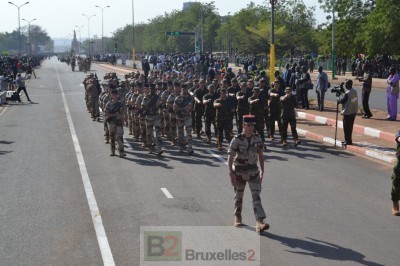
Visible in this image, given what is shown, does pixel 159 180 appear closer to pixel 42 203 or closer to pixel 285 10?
pixel 42 203

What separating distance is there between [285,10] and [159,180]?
6270cm

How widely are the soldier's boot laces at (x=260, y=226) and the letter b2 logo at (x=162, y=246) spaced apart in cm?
116

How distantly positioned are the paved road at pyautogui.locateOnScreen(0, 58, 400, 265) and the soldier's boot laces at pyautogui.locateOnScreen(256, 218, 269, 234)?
0.15m

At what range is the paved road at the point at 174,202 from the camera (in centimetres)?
856

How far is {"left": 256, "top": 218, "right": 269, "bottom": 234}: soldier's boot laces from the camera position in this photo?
920 cm

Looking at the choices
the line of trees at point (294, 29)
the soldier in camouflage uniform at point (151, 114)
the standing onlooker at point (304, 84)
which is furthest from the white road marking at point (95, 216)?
the line of trees at point (294, 29)

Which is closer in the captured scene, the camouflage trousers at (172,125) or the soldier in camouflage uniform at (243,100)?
the soldier in camouflage uniform at (243,100)

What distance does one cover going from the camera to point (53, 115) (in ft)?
92.5

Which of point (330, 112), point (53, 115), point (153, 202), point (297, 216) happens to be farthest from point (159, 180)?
point (53, 115)

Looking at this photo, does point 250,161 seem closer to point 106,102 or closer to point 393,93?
point 106,102

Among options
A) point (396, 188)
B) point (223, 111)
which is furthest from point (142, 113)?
point (396, 188)

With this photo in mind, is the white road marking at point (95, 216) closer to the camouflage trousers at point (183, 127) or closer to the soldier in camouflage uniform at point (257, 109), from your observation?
the camouflage trousers at point (183, 127)

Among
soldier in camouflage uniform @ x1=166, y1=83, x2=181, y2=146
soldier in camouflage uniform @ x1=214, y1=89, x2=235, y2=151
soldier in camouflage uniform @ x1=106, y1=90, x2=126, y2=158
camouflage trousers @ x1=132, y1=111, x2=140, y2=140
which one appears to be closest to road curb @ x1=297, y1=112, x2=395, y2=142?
soldier in camouflage uniform @ x1=214, y1=89, x2=235, y2=151

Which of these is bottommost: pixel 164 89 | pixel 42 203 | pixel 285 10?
pixel 42 203
